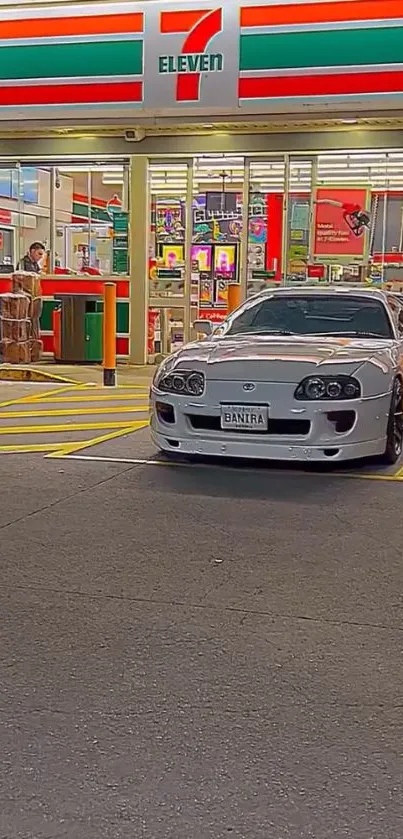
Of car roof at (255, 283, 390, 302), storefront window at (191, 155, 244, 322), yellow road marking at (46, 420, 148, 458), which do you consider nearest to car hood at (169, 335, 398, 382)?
car roof at (255, 283, 390, 302)

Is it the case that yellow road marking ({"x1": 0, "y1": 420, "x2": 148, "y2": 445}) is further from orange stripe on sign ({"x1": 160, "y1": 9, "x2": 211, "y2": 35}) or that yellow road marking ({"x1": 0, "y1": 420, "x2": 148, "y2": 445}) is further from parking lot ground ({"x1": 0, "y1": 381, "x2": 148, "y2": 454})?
orange stripe on sign ({"x1": 160, "y1": 9, "x2": 211, "y2": 35})

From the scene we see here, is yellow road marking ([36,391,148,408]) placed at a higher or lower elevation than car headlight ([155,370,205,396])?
lower

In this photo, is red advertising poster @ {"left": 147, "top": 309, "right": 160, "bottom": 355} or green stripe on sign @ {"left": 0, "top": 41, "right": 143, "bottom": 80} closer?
green stripe on sign @ {"left": 0, "top": 41, "right": 143, "bottom": 80}

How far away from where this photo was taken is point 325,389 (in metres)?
7.02

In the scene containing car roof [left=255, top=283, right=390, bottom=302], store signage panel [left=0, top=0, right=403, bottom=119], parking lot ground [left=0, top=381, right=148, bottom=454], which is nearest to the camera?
car roof [left=255, top=283, right=390, bottom=302]

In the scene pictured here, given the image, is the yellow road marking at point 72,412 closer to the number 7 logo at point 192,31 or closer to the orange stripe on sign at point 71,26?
the number 7 logo at point 192,31

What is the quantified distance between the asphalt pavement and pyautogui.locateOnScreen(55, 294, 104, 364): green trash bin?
954 centimetres

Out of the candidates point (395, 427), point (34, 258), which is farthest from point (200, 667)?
point (34, 258)

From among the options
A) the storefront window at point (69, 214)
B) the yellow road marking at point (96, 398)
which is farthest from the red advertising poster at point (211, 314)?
the yellow road marking at point (96, 398)

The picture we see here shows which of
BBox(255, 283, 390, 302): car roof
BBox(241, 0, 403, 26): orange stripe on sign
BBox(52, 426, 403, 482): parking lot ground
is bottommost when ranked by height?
BBox(52, 426, 403, 482): parking lot ground

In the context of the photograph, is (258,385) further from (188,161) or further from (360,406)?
(188,161)

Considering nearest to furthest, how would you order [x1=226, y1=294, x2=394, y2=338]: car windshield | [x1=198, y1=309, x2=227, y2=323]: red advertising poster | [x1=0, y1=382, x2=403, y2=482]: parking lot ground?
[x1=0, y1=382, x2=403, y2=482]: parking lot ground → [x1=226, y1=294, x2=394, y2=338]: car windshield → [x1=198, y1=309, x2=227, y2=323]: red advertising poster

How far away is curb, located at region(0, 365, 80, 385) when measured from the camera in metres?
14.2

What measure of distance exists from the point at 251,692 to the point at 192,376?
156 inches
